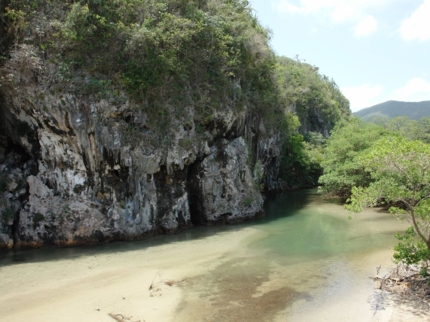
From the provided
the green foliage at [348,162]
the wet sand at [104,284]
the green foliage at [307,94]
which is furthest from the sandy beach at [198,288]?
the green foliage at [307,94]

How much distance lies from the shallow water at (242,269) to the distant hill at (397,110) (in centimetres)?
15436

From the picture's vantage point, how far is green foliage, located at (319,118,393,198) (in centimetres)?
2269

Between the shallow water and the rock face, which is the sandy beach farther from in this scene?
the rock face

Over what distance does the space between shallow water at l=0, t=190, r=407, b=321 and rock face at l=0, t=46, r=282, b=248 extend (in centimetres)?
103

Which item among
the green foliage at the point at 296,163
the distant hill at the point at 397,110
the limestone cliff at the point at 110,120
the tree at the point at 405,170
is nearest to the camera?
the tree at the point at 405,170

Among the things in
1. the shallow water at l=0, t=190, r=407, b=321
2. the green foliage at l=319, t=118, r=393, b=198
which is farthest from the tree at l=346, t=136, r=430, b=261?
the green foliage at l=319, t=118, r=393, b=198

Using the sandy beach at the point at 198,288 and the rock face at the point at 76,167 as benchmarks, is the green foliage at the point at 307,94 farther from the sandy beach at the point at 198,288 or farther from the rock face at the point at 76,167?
the sandy beach at the point at 198,288

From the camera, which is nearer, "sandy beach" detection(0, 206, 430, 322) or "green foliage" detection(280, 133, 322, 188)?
"sandy beach" detection(0, 206, 430, 322)

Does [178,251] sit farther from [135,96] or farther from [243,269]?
[135,96]

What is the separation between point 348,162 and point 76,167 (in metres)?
17.2

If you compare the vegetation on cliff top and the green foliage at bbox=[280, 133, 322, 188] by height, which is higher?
the vegetation on cliff top

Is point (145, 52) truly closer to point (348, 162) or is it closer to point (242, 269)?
point (242, 269)

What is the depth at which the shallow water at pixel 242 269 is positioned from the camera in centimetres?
848

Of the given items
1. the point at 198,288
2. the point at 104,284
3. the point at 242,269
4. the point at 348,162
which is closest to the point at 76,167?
the point at 104,284
